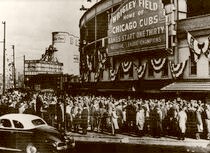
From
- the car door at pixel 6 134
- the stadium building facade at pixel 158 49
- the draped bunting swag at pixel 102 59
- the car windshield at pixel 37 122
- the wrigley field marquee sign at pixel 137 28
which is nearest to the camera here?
the car door at pixel 6 134

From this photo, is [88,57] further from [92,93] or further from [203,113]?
[203,113]

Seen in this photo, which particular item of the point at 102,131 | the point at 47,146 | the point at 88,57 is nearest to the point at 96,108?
the point at 102,131

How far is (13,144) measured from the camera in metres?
8.81

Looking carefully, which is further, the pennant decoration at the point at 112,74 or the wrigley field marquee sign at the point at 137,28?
the pennant decoration at the point at 112,74

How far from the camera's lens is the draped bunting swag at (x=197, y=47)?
1127 centimetres

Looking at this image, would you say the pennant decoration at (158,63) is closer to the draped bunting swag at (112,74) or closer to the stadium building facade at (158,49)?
the stadium building facade at (158,49)

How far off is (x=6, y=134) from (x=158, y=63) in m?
6.64

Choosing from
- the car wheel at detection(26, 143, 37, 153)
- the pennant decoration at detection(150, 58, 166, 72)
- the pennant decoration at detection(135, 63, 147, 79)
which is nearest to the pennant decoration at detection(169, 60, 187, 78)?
the pennant decoration at detection(150, 58, 166, 72)

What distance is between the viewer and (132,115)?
458 inches

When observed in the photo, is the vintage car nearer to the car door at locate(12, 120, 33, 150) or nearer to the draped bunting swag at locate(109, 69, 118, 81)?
the car door at locate(12, 120, 33, 150)

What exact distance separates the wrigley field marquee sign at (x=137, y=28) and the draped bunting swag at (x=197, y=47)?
3.39 feet

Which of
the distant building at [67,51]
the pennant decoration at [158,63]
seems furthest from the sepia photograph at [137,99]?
the distant building at [67,51]

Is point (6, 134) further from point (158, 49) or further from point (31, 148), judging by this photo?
point (158, 49)

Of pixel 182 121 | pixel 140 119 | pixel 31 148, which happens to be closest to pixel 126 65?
pixel 140 119
